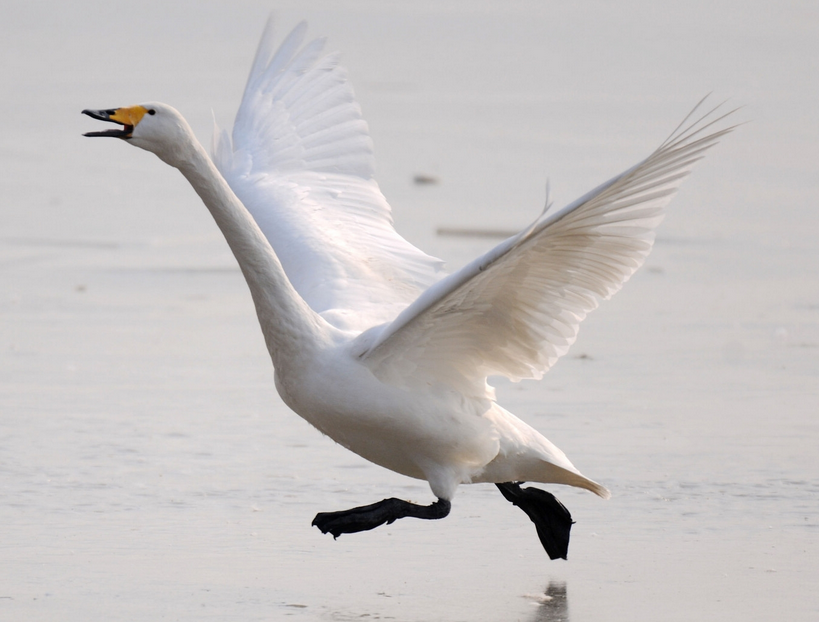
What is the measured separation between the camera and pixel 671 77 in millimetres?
16219

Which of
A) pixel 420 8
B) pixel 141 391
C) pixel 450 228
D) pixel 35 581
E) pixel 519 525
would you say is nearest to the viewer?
pixel 35 581

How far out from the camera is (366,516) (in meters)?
5.69

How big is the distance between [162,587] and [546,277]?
5.49 ft

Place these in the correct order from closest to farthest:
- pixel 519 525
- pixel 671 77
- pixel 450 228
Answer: pixel 519 525 < pixel 450 228 < pixel 671 77

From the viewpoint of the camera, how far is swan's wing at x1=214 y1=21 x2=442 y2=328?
6.93 m

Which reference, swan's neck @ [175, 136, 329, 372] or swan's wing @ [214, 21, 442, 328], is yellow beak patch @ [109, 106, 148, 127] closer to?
swan's neck @ [175, 136, 329, 372]

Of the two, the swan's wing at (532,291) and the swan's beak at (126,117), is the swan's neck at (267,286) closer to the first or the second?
the swan's wing at (532,291)

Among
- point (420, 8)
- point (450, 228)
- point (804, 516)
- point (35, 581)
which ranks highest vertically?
point (420, 8)

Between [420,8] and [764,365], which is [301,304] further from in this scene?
[420,8]

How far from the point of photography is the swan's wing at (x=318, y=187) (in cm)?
693

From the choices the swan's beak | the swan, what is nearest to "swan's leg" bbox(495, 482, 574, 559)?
the swan

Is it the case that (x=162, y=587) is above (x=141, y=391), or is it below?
below

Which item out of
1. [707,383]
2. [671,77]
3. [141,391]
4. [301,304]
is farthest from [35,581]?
[671,77]

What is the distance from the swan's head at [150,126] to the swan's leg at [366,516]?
1.37 meters
